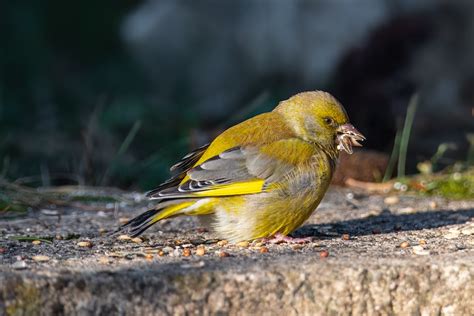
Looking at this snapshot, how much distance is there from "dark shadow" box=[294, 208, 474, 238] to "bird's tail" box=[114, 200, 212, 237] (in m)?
0.59

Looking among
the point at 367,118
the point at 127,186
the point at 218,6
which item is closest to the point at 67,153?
the point at 127,186

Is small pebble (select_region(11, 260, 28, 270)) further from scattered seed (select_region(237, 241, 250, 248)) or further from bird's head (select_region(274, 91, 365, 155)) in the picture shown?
bird's head (select_region(274, 91, 365, 155))

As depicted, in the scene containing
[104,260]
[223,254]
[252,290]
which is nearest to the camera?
[252,290]

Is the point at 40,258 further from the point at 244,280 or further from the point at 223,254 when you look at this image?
the point at 244,280

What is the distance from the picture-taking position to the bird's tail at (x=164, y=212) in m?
3.98

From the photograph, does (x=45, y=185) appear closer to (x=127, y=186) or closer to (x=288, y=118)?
(x=127, y=186)

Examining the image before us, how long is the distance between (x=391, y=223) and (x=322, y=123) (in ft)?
2.50

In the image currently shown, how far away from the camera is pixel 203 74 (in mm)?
11430

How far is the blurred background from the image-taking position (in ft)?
26.3

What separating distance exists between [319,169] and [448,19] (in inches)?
253

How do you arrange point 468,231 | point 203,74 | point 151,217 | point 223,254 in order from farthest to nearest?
point 203,74
point 468,231
point 151,217
point 223,254

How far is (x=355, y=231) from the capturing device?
4500mm

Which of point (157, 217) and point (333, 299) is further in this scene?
point (157, 217)

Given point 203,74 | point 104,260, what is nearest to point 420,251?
point 104,260
